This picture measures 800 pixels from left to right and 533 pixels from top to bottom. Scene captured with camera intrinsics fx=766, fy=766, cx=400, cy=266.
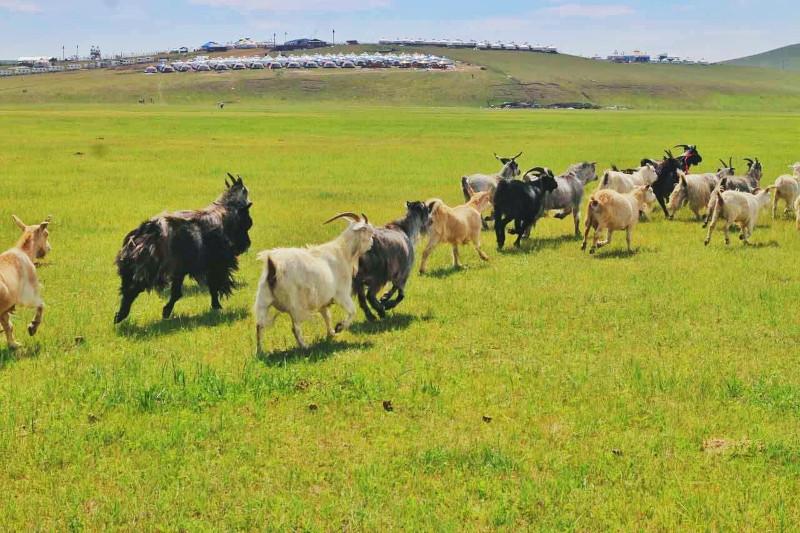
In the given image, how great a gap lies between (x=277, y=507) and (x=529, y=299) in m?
7.12

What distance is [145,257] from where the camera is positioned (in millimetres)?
10719

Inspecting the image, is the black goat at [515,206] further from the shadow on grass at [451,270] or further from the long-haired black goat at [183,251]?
the long-haired black goat at [183,251]

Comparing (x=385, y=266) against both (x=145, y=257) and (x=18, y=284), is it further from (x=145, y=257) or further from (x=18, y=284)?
(x=18, y=284)

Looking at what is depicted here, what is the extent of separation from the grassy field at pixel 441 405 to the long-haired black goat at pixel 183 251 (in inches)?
19.7

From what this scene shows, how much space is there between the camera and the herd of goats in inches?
355

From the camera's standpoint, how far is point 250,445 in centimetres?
675

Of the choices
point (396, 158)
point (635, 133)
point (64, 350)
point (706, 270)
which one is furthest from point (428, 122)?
point (64, 350)

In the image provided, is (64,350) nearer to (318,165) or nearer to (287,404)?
(287,404)

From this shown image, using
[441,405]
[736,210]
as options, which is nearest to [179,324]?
[441,405]

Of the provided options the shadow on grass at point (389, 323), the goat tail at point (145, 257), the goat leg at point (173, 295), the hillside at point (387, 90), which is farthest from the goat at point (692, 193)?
the hillside at point (387, 90)

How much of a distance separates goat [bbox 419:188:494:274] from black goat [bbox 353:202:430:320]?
2.35 m

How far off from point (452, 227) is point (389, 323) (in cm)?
Result: 399

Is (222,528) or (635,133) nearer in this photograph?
(222,528)

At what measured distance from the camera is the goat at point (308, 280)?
346 inches
